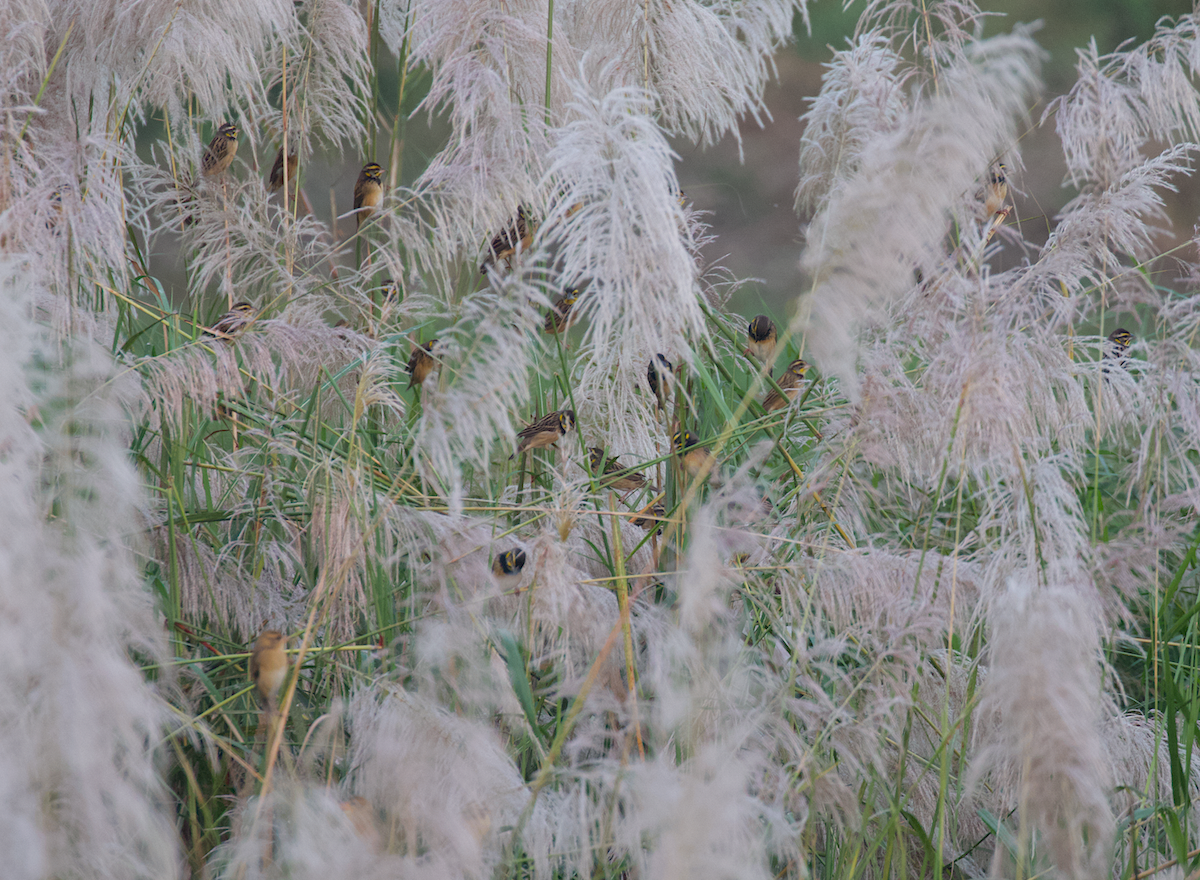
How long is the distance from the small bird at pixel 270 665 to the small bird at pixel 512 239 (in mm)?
1095

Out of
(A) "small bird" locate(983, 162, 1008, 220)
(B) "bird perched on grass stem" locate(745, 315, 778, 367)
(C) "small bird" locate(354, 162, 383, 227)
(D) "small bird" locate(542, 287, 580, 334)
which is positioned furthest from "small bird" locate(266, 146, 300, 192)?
(A) "small bird" locate(983, 162, 1008, 220)

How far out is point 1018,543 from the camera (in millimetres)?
1598

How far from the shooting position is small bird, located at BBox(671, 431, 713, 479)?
68.4 inches

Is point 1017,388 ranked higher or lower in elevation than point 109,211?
lower

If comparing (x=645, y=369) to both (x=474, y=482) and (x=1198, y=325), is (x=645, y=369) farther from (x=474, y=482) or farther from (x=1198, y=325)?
(x=1198, y=325)

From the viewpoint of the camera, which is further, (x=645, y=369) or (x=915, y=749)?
(x=645, y=369)

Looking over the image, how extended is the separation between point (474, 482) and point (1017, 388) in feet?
3.85

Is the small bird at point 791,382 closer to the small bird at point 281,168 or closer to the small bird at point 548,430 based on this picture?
the small bird at point 548,430

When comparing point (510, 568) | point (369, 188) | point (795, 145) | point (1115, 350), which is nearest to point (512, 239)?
point (369, 188)

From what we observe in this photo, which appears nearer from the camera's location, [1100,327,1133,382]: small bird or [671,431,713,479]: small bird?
[671,431,713,479]: small bird

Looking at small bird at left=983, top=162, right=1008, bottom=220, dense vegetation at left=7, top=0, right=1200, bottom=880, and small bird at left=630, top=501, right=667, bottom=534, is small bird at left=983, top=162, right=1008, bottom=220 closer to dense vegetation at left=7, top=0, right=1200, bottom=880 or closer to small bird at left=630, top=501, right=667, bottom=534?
dense vegetation at left=7, top=0, right=1200, bottom=880

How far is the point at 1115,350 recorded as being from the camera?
7.14 feet

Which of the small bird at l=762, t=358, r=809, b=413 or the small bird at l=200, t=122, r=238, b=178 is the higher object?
the small bird at l=200, t=122, r=238, b=178

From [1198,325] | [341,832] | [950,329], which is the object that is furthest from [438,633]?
[1198,325]
